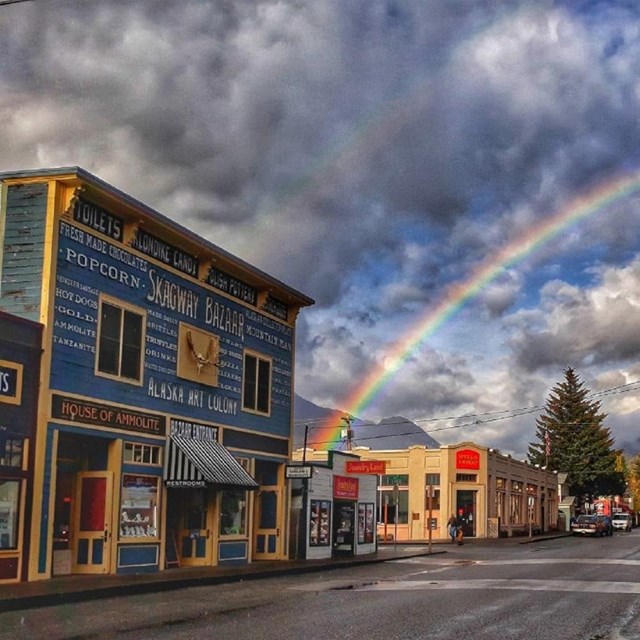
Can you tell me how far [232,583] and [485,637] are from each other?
11616mm

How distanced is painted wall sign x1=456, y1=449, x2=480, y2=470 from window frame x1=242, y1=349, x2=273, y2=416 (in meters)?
34.9

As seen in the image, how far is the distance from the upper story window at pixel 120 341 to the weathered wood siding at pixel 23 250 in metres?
2.22

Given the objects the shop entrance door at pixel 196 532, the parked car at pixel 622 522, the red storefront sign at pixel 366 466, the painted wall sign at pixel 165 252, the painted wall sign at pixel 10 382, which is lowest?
the parked car at pixel 622 522

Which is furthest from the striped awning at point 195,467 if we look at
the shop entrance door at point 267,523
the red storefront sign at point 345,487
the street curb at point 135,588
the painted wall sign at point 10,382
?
the red storefront sign at point 345,487

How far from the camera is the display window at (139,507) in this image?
24420 millimetres

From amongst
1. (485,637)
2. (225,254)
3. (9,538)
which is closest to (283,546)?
(225,254)

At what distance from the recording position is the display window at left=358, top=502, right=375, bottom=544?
38.1 meters

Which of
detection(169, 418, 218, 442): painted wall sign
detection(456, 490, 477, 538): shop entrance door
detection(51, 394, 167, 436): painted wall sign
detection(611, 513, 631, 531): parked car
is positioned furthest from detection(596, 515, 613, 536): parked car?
detection(51, 394, 167, 436): painted wall sign

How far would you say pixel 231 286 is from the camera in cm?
3042

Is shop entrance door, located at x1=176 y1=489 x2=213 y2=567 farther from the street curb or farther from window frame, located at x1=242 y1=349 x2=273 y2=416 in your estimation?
window frame, located at x1=242 y1=349 x2=273 y2=416

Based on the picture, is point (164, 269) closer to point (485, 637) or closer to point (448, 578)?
point (448, 578)

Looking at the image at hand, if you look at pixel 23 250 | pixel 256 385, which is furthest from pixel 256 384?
pixel 23 250

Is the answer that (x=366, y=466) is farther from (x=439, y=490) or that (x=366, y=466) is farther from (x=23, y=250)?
(x=439, y=490)

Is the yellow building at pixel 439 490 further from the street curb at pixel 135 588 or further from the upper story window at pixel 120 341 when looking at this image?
the upper story window at pixel 120 341
